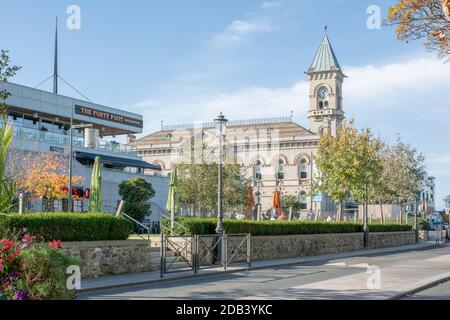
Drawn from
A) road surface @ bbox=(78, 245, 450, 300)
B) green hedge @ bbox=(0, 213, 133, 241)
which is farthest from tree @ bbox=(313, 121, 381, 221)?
green hedge @ bbox=(0, 213, 133, 241)

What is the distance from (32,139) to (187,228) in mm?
23105

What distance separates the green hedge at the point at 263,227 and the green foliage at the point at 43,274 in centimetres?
1575

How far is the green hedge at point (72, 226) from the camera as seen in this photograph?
1631 centimetres

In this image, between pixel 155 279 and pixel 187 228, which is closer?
pixel 155 279

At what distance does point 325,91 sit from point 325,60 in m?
5.49

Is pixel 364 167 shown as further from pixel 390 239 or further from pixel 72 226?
pixel 72 226

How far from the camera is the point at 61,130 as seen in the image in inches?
1907

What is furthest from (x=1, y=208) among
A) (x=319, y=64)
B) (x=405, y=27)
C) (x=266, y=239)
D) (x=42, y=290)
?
(x=319, y=64)

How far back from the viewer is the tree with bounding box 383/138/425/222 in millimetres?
53000

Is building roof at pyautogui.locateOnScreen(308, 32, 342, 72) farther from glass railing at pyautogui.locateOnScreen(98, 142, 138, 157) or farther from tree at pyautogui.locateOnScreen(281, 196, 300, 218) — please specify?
glass railing at pyautogui.locateOnScreen(98, 142, 138, 157)

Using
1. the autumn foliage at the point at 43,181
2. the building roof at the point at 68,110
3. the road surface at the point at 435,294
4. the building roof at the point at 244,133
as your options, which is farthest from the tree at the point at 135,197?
the building roof at the point at 244,133

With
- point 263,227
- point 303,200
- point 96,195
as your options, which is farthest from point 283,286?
point 303,200

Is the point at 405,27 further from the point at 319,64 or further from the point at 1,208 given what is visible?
the point at 319,64
